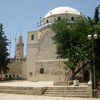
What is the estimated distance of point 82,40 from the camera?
14.5 m

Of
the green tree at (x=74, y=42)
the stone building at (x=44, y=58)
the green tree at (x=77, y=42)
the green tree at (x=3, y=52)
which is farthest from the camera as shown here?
the green tree at (x=3, y=52)

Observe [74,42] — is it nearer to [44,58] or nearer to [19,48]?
[44,58]

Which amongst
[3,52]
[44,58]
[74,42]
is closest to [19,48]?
[3,52]

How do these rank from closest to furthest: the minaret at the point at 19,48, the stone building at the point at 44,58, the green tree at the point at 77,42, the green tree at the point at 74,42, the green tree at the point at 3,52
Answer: the green tree at the point at 77,42 → the green tree at the point at 74,42 → the stone building at the point at 44,58 → the green tree at the point at 3,52 → the minaret at the point at 19,48

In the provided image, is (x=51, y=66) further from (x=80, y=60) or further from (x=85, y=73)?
(x=80, y=60)

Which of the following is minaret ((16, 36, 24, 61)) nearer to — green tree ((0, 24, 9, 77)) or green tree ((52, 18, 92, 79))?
green tree ((0, 24, 9, 77))

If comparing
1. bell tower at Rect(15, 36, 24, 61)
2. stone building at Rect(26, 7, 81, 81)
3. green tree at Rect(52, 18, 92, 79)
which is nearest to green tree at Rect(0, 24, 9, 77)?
stone building at Rect(26, 7, 81, 81)

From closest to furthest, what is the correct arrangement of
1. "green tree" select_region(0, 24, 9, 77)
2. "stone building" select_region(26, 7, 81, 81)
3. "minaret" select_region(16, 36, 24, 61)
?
"stone building" select_region(26, 7, 81, 81) → "green tree" select_region(0, 24, 9, 77) → "minaret" select_region(16, 36, 24, 61)

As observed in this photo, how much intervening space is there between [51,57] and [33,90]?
12.1 m

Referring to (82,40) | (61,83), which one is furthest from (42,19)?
(61,83)

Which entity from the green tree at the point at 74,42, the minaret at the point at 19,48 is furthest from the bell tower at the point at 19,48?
the green tree at the point at 74,42

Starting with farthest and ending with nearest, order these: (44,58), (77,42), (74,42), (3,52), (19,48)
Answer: (19,48) < (3,52) < (44,58) < (74,42) < (77,42)

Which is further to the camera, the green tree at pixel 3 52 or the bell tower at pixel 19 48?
the bell tower at pixel 19 48

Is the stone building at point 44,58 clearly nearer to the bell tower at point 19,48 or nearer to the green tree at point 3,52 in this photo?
the green tree at point 3,52
